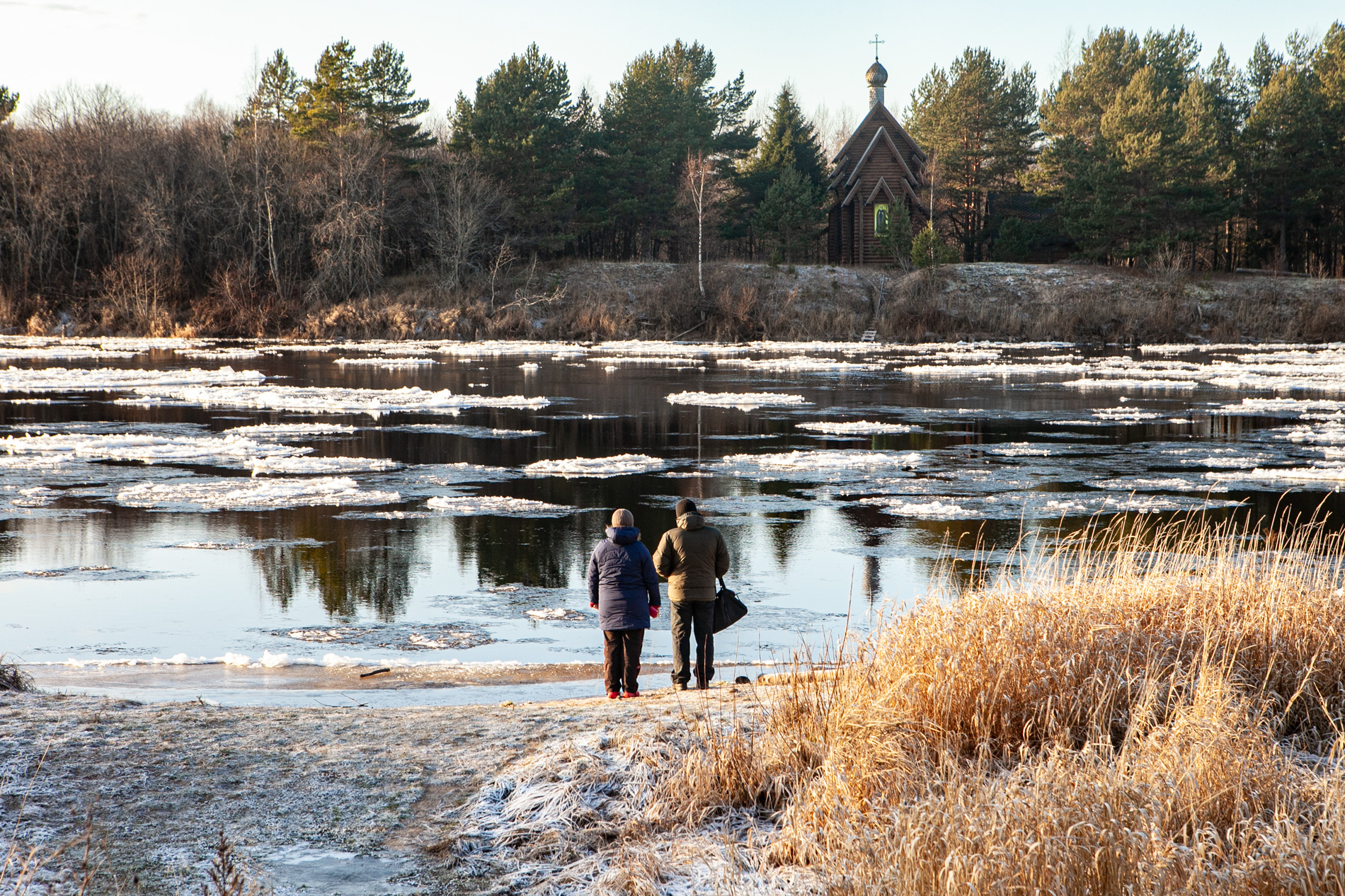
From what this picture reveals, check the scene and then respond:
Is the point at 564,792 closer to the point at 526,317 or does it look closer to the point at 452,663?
the point at 452,663

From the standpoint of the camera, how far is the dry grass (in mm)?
4617

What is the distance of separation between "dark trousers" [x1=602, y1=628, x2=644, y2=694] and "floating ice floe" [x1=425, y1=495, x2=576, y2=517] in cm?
716

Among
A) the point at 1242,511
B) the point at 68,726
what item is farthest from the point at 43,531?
the point at 1242,511

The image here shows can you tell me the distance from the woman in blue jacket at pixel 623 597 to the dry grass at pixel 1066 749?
169 cm

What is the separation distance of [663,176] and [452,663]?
211ft

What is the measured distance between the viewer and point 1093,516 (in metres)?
15.4

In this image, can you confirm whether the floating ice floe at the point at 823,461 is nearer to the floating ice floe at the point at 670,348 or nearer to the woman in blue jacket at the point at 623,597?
the woman in blue jacket at the point at 623,597

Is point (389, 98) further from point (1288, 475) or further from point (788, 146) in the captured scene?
point (1288, 475)

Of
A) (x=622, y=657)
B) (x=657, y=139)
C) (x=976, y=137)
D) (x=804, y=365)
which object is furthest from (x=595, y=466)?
(x=976, y=137)

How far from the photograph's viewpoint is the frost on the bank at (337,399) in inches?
1124

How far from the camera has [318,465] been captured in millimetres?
19719

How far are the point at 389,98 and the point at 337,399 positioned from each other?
1710 inches

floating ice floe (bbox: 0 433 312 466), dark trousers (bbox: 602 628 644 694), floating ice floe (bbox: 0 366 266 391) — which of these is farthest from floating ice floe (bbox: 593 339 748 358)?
dark trousers (bbox: 602 628 644 694)

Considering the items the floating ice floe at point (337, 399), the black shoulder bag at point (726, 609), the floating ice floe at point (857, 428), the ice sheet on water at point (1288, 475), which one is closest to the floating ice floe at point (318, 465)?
the floating ice floe at point (337, 399)
